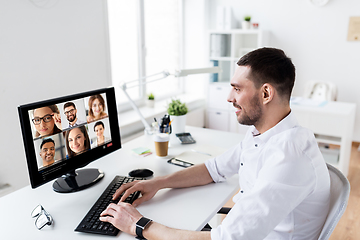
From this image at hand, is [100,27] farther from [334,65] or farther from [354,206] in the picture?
[334,65]

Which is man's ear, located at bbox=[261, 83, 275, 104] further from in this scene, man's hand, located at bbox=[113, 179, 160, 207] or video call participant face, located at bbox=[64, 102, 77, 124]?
video call participant face, located at bbox=[64, 102, 77, 124]

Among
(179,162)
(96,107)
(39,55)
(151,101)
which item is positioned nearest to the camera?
(96,107)

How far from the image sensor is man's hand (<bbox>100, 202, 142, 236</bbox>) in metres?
Result: 1.07

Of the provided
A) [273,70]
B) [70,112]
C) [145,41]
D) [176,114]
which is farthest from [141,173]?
[145,41]

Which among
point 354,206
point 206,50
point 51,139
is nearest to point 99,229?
point 51,139

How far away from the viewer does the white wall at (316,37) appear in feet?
12.5

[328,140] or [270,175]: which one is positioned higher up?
[270,175]

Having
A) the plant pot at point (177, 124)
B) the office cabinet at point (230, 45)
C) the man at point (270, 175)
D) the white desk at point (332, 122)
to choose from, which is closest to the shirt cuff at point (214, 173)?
the man at point (270, 175)

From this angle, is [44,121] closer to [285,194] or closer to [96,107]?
[96,107]

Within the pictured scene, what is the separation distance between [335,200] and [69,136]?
1.06 meters

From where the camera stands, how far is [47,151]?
1.28 metres

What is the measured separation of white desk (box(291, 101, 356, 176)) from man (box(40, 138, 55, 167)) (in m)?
2.35

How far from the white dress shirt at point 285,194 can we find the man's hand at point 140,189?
396 millimetres

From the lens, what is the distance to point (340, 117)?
2797mm
